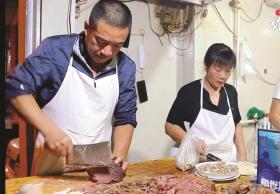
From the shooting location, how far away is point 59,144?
3.51 ft

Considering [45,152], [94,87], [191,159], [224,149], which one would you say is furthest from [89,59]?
[224,149]

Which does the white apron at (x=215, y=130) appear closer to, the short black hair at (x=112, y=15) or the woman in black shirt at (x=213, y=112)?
the woman in black shirt at (x=213, y=112)

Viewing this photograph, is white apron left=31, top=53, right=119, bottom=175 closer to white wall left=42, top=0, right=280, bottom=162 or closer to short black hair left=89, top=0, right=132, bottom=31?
short black hair left=89, top=0, right=132, bottom=31

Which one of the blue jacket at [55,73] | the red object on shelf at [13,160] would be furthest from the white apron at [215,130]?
the red object on shelf at [13,160]

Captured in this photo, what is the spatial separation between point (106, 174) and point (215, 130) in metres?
0.97

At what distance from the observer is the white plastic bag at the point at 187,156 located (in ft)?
4.42

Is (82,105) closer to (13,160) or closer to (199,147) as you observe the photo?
(199,147)

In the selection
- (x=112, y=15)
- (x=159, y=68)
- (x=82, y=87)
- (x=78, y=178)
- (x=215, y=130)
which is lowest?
(x=78, y=178)

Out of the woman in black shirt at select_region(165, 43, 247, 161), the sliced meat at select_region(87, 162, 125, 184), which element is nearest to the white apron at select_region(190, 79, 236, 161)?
the woman in black shirt at select_region(165, 43, 247, 161)

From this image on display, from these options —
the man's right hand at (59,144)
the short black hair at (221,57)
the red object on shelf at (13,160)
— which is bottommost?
the red object on shelf at (13,160)

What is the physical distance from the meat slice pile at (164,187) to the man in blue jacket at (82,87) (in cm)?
23

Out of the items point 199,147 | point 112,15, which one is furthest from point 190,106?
point 112,15

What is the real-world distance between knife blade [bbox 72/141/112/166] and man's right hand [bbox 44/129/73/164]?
2 cm

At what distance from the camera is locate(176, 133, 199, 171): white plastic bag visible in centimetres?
135
